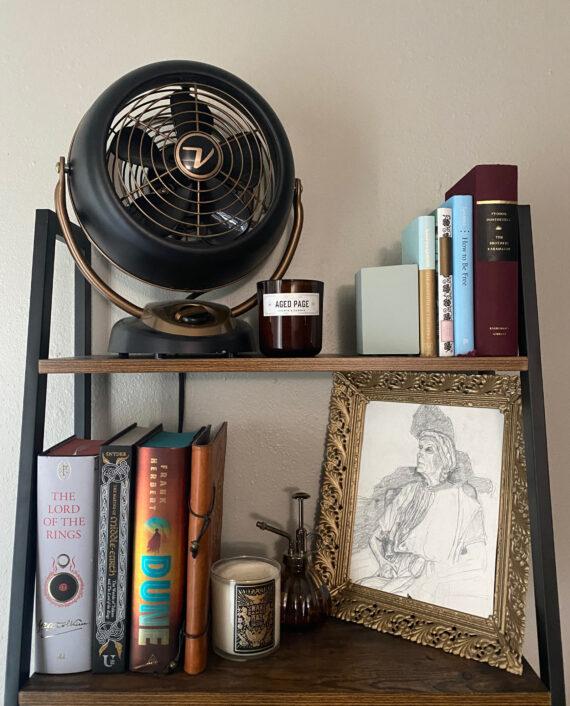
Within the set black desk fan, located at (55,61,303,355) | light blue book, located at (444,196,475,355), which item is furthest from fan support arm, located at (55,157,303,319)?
light blue book, located at (444,196,475,355)

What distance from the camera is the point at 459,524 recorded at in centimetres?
85

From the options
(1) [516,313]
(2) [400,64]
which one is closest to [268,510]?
(1) [516,313]

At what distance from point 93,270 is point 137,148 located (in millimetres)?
194


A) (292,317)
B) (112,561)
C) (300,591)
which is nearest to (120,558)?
(112,561)

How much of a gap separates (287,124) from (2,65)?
1.56 feet

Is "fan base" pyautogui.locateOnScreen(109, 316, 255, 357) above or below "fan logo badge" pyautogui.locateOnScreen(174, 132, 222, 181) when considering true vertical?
below

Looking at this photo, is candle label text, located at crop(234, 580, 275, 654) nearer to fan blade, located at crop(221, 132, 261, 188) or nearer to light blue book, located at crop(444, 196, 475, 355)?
light blue book, located at crop(444, 196, 475, 355)

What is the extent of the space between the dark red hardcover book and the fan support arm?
270 mm

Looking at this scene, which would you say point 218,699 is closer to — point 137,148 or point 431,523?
point 431,523

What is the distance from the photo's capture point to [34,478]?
775mm

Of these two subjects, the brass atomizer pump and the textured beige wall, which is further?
the textured beige wall

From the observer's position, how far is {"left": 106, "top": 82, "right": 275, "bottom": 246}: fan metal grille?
816 millimetres

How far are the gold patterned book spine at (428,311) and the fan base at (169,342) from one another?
0.25 metres

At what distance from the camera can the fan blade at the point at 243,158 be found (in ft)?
2.73
